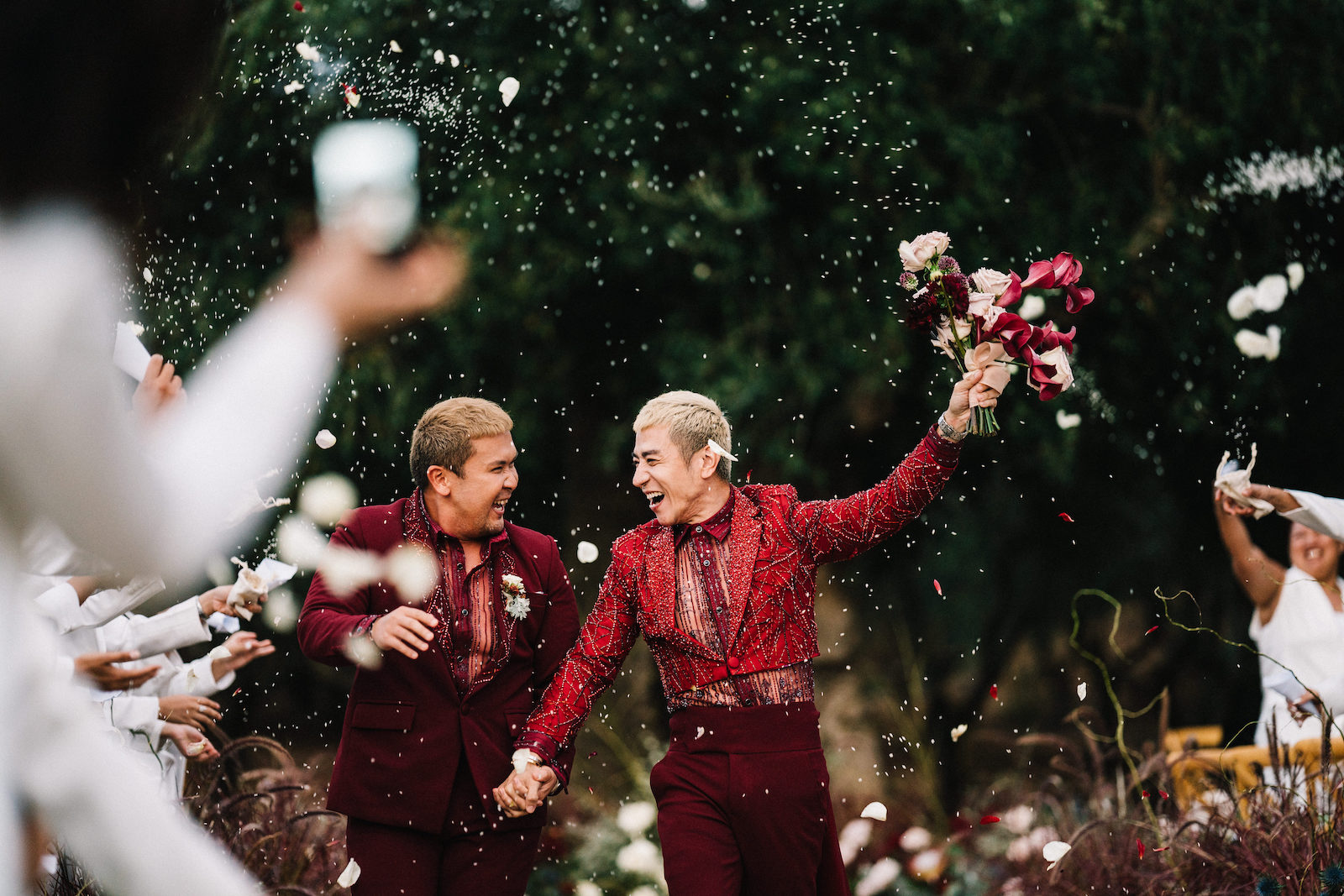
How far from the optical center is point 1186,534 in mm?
8172

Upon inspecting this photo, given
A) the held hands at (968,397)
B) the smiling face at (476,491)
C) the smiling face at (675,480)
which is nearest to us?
the held hands at (968,397)

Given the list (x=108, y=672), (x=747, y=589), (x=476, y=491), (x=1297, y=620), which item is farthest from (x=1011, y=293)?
(x=1297, y=620)

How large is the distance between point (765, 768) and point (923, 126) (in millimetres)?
4340

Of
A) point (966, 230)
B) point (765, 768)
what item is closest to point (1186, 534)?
point (966, 230)

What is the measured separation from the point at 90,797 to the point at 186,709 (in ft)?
11.3

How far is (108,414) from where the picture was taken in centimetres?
142

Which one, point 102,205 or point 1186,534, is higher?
point 102,205

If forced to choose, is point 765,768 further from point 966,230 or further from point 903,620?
point 903,620

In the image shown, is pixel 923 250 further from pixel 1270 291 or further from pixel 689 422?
pixel 1270 291

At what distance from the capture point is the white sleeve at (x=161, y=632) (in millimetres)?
5035

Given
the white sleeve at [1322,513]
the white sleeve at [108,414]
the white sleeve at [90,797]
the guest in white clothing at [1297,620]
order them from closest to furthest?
the white sleeve at [108,414] → the white sleeve at [90,797] → the white sleeve at [1322,513] → the guest in white clothing at [1297,620]

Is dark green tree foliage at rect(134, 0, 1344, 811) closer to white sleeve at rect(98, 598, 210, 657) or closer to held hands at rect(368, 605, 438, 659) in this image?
white sleeve at rect(98, 598, 210, 657)

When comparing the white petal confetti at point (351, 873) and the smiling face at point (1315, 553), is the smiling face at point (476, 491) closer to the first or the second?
the white petal confetti at point (351, 873)

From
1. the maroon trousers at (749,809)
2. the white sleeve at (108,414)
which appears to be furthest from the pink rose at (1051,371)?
the white sleeve at (108,414)
